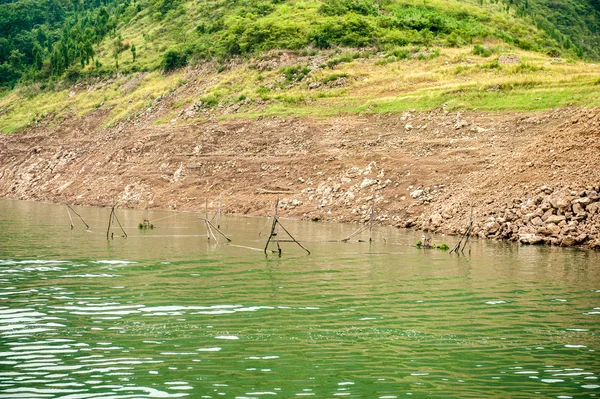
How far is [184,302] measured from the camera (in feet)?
63.4

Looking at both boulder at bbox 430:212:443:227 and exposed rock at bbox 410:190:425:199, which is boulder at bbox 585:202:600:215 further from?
exposed rock at bbox 410:190:425:199

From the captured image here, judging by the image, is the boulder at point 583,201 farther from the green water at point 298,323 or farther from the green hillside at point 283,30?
the green hillside at point 283,30

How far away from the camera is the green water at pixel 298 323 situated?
488 inches

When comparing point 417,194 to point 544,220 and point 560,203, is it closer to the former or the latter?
point 544,220

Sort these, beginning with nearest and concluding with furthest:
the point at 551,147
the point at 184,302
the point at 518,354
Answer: the point at 518,354 < the point at 184,302 < the point at 551,147

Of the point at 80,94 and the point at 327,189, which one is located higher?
the point at 80,94

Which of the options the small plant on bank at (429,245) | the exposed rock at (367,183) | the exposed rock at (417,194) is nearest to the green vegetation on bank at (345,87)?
the exposed rock at (367,183)

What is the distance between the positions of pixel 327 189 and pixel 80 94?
154 ft

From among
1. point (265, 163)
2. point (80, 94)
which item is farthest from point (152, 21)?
point (265, 163)

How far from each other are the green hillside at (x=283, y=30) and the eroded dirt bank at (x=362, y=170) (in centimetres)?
1380

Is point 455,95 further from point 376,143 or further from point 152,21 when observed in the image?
point 152,21

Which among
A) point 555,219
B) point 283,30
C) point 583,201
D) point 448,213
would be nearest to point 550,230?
point 555,219

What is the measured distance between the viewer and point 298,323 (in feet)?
55.0

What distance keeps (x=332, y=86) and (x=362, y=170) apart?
52.5 feet
